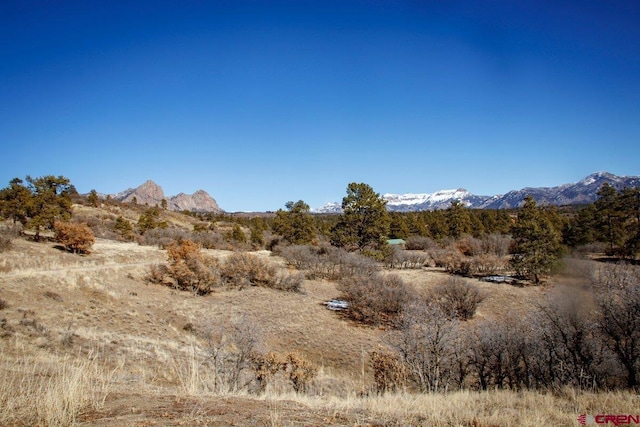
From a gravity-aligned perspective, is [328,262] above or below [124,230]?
below

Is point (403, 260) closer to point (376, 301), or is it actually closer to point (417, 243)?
point (417, 243)

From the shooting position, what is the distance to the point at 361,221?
4309 cm

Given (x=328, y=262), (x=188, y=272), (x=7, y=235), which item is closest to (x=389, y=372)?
(x=188, y=272)

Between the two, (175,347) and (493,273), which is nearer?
(175,347)

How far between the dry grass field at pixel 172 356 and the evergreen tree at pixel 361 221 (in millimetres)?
6528

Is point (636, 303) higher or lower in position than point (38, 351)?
higher

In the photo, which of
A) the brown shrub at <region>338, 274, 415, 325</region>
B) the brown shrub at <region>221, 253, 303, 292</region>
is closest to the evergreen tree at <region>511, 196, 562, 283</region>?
the brown shrub at <region>338, 274, 415, 325</region>

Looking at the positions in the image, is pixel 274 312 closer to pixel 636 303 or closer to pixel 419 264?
pixel 636 303

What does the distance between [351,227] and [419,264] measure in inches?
587

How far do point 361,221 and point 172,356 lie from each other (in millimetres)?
31415

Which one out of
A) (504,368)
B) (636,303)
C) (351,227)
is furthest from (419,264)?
(636,303)

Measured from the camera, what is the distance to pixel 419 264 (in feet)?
167

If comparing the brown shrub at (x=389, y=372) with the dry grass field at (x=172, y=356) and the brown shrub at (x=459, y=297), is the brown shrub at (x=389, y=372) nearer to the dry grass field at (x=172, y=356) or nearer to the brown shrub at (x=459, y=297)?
the dry grass field at (x=172, y=356)

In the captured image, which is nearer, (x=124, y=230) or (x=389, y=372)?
(x=389, y=372)
